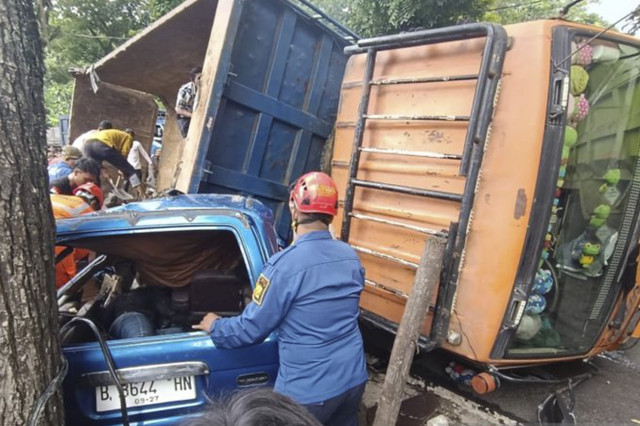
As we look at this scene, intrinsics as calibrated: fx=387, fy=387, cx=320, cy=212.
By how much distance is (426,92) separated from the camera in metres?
2.63

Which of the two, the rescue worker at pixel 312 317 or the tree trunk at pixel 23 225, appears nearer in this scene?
the tree trunk at pixel 23 225

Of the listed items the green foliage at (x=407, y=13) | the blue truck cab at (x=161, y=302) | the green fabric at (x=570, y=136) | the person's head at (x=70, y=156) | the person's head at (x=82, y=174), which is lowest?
the blue truck cab at (x=161, y=302)

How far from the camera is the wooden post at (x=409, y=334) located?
2.06 metres

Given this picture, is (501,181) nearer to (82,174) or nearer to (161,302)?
(161,302)

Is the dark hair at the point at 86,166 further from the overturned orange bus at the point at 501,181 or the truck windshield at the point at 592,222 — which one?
the truck windshield at the point at 592,222

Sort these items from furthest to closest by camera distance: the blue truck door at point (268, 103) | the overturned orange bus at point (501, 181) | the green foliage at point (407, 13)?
the green foliage at point (407, 13) → the blue truck door at point (268, 103) → the overturned orange bus at point (501, 181)

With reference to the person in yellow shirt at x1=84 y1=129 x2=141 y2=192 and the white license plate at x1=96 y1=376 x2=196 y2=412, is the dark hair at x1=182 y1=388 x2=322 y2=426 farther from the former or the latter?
the person in yellow shirt at x1=84 y1=129 x2=141 y2=192

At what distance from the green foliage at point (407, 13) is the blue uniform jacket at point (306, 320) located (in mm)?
6072

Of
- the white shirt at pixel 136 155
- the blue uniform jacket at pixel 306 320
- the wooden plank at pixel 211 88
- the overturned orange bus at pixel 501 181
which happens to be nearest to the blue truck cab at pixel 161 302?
the blue uniform jacket at pixel 306 320

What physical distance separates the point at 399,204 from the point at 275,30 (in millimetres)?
1929

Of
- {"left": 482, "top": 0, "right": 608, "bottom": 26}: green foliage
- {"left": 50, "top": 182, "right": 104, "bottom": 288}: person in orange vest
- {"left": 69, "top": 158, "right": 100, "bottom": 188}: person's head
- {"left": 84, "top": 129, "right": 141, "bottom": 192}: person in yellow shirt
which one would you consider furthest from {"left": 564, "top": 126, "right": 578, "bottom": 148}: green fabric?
{"left": 482, "top": 0, "right": 608, "bottom": 26}: green foliage

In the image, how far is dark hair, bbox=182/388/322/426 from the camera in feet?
2.49

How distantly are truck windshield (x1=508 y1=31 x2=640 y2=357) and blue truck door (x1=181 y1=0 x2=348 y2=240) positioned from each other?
2.27 metres

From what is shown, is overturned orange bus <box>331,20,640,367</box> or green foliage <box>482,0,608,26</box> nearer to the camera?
overturned orange bus <box>331,20,640,367</box>
